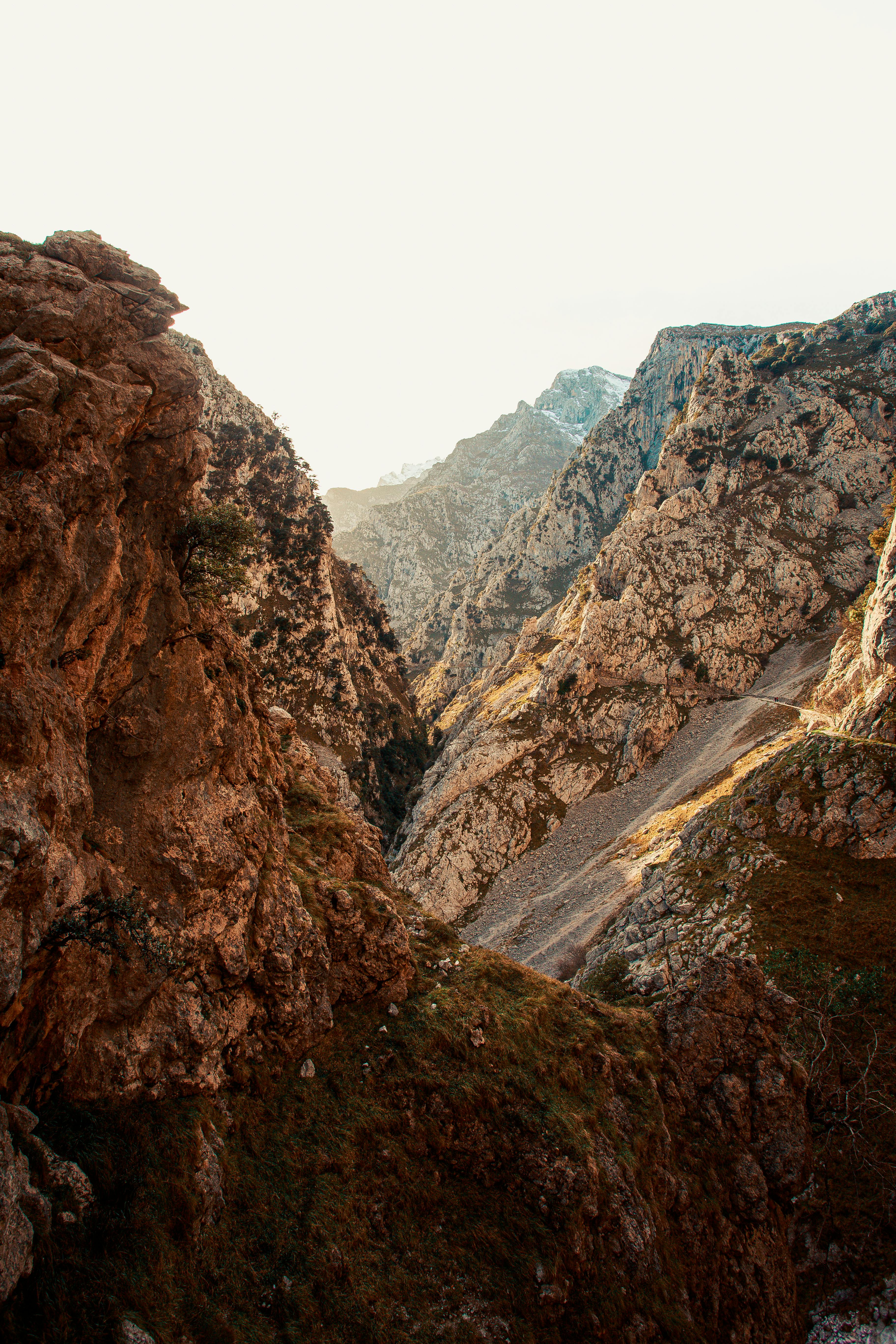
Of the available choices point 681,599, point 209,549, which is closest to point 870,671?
point 681,599

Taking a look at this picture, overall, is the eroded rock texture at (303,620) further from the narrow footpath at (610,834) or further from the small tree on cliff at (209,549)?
the small tree on cliff at (209,549)

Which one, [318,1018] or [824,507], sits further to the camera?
[824,507]

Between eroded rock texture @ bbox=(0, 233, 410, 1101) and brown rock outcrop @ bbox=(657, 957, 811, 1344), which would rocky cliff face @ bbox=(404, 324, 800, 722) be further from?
eroded rock texture @ bbox=(0, 233, 410, 1101)

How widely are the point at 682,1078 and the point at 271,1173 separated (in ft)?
53.2

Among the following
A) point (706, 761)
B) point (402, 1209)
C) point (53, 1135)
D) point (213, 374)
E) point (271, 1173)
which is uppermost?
point (213, 374)

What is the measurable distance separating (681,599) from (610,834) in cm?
4916

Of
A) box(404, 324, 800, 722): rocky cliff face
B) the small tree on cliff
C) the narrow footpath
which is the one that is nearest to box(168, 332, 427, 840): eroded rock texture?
the narrow footpath

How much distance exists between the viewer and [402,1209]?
16.1 m

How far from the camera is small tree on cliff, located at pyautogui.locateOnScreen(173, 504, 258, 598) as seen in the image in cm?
2102

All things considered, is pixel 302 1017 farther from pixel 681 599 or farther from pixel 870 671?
pixel 681 599

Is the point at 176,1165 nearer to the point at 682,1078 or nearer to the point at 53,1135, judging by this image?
the point at 53,1135

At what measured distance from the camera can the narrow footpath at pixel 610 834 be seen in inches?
2084

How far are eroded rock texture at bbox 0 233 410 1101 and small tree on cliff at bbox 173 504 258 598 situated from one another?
2.18 feet

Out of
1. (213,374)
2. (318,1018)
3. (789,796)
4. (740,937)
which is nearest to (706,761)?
(789,796)
